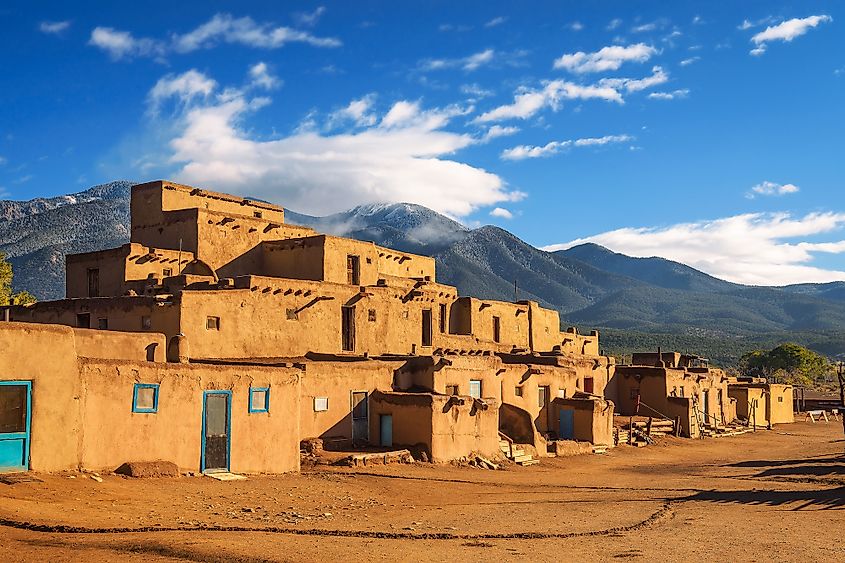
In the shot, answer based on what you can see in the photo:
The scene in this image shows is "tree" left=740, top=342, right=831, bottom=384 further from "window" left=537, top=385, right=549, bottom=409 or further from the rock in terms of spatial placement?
the rock

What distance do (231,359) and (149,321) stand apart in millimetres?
2848

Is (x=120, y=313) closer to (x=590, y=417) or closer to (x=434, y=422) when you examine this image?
(x=434, y=422)

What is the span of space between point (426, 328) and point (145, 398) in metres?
20.7

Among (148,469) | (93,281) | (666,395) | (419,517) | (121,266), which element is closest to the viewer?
(419,517)

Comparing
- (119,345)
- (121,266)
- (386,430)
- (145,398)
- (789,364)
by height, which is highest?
(121,266)

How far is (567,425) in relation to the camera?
34.1 m

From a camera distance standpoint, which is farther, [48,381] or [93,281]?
[93,281]

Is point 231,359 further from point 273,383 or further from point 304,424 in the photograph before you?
point 273,383

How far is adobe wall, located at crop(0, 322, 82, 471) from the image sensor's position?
50.0 ft

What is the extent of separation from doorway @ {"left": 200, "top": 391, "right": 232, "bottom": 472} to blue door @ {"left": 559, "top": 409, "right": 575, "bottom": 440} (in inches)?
704

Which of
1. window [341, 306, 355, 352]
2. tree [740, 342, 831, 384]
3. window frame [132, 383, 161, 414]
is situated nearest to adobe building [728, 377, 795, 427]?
window [341, 306, 355, 352]

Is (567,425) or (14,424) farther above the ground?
(14,424)

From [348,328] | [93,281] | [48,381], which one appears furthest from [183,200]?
[48,381]

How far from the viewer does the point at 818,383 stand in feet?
321
